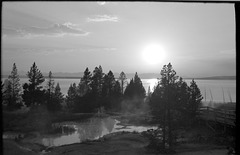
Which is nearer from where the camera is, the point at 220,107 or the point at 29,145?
the point at 29,145

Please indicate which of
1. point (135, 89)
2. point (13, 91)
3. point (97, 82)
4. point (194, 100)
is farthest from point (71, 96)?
point (194, 100)

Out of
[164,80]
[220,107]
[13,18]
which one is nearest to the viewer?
[13,18]

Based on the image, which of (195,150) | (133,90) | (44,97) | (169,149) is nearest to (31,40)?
(44,97)

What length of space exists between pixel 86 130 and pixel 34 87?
1030 millimetres

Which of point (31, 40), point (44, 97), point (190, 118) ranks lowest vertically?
point (190, 118)

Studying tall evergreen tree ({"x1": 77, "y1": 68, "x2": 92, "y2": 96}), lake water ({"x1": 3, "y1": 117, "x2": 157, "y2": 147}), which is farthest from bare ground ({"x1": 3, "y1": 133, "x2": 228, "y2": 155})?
tall evergreen tree ({"x1": 77, "y1": 68, "x2": 92, "y2": 96})

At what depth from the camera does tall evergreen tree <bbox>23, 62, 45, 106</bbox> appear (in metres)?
3.19

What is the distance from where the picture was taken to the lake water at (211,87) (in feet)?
10.6

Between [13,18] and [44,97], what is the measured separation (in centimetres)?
125

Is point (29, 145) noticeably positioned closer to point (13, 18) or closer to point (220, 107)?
point (13, 18)

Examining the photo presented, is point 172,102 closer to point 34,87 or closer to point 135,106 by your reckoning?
point 135,106

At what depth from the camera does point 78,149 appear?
128 inches

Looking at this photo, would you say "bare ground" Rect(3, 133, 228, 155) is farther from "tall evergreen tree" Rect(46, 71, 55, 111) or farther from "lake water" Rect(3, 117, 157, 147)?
"tall evergreen tree" Rect(46, 71, 55, 111)

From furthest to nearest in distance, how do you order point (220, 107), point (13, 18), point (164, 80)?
1. point (220, 107)
2. point (164, 80)
3. point (13, 18)
